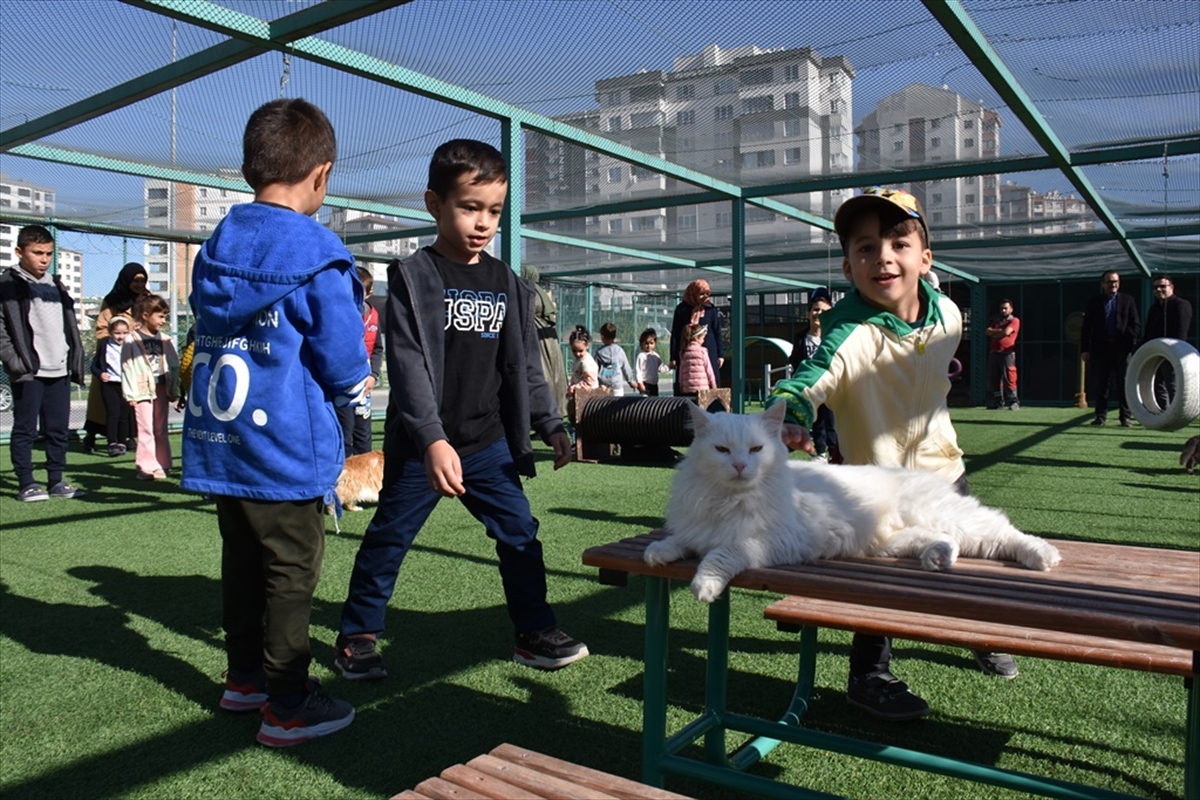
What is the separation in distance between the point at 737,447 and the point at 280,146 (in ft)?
5.28

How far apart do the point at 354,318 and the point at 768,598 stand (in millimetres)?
2373

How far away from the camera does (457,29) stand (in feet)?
18.7

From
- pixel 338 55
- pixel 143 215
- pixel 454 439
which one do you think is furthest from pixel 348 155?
pixel 454 439

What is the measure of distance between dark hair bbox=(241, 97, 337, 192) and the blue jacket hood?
12 centimetres

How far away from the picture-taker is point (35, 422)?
22.4 feet

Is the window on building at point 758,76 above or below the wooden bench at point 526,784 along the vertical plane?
above

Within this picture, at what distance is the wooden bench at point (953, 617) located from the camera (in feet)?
4.70

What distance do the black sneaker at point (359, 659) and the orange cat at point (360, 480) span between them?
3.23m

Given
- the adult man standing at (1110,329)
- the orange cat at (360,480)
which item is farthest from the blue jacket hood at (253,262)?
the adult man standing at (1110,329)

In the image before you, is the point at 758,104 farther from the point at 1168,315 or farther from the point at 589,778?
the point at 589,778

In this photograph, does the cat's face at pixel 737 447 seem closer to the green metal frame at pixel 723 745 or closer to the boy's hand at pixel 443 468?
the green metal frame at pixel 723 745

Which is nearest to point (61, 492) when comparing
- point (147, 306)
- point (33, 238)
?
point (33, 238)

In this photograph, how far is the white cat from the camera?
1867 mm

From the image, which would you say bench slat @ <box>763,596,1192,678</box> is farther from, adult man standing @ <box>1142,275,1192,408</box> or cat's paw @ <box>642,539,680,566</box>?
adult man standing @ <box>1142,275,1192,408</box>
